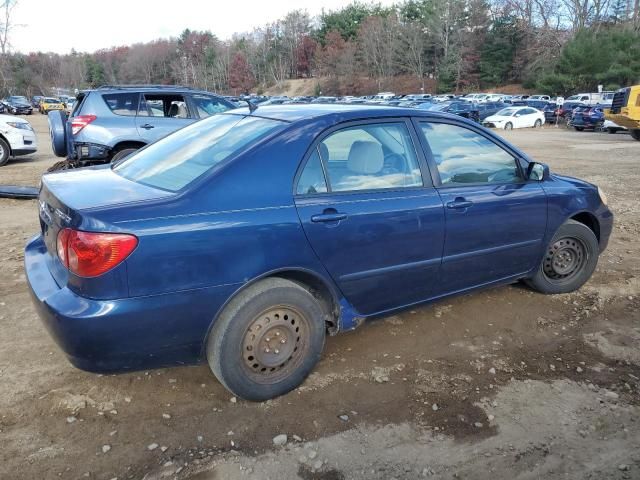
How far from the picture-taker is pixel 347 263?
3078mm

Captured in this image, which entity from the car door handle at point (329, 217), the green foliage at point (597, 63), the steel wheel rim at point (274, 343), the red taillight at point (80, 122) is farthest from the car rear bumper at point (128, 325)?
the green foliage at point (597, 63)

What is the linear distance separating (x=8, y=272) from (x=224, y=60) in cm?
10836

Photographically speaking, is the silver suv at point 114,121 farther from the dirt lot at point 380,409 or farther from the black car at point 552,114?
the black car at point 552,114

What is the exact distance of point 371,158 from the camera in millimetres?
3324

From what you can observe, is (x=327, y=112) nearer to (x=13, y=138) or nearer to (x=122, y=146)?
(x=122, y=146)

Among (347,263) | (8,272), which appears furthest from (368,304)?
(8,272)

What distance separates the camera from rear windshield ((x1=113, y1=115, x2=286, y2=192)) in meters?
2.94

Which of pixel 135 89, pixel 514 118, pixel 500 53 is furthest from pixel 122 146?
pixel 500 53

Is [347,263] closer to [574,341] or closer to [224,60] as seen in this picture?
[574,341]

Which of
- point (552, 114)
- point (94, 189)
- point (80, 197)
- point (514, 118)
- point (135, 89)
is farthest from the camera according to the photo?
point (552, 114)

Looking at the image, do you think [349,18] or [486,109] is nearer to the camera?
[486,109]

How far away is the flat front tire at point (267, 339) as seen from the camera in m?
2.76

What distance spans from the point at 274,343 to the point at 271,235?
64cm

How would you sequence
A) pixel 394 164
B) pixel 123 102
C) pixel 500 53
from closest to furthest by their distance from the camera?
pixel 394 164 < pixel 123 102 < pixel 500 53
